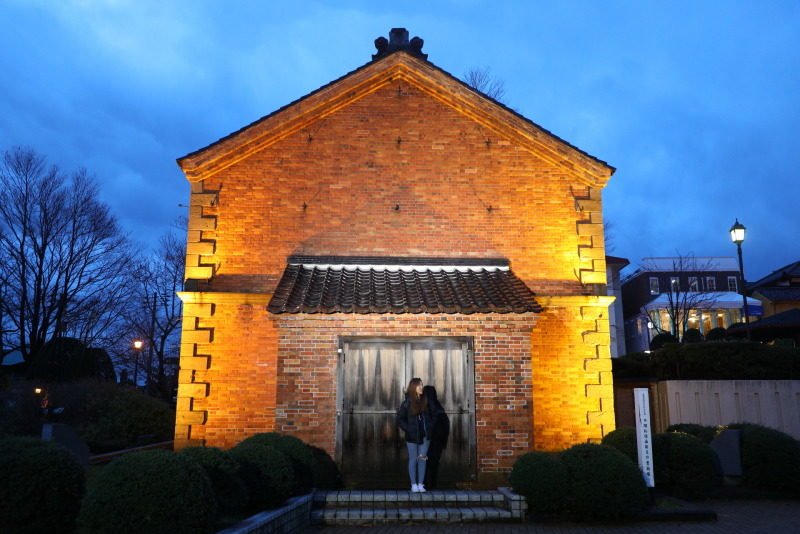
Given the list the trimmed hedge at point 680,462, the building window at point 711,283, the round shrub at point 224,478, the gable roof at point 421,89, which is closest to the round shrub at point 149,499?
the round shrub at point 224,478

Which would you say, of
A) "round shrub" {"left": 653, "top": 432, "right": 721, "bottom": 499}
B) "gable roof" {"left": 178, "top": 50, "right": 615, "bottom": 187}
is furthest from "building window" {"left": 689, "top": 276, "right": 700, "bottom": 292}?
"round shrub" {"left": 653, "top": 432, "right": 721, "bottom": 499}

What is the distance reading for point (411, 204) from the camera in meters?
12.9

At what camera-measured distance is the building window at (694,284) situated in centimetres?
4172

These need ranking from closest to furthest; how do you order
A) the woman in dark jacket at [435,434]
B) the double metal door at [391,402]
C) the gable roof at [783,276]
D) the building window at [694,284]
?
1. the woman in dark jacket at [435,434]
2. the double metal door at [391,402]
3. the gable roof at [783,276]
4. the building window at [694,284]

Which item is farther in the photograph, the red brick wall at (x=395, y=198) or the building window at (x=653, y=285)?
the building window at (x=653, y=285)

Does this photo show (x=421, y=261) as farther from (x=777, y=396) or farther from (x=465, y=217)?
(x=777, y=396)

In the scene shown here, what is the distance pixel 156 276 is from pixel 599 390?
1149 inches

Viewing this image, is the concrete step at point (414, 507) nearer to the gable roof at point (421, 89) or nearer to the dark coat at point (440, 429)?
the dark coat at point (440, 429)

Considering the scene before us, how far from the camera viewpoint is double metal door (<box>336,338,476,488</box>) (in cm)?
1115

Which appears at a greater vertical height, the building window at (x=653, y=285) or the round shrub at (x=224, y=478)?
the building window at (x=653, y=285)

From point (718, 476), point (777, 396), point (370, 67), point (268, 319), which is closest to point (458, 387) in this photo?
point (268, 319)

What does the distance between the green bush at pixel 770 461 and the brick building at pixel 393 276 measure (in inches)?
96.4

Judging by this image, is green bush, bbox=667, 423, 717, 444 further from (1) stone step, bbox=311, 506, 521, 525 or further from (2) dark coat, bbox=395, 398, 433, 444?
(2) dark coat, bbox=395, 398, 433, 444

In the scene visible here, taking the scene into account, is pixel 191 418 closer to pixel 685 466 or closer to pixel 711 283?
pixel 685 466
